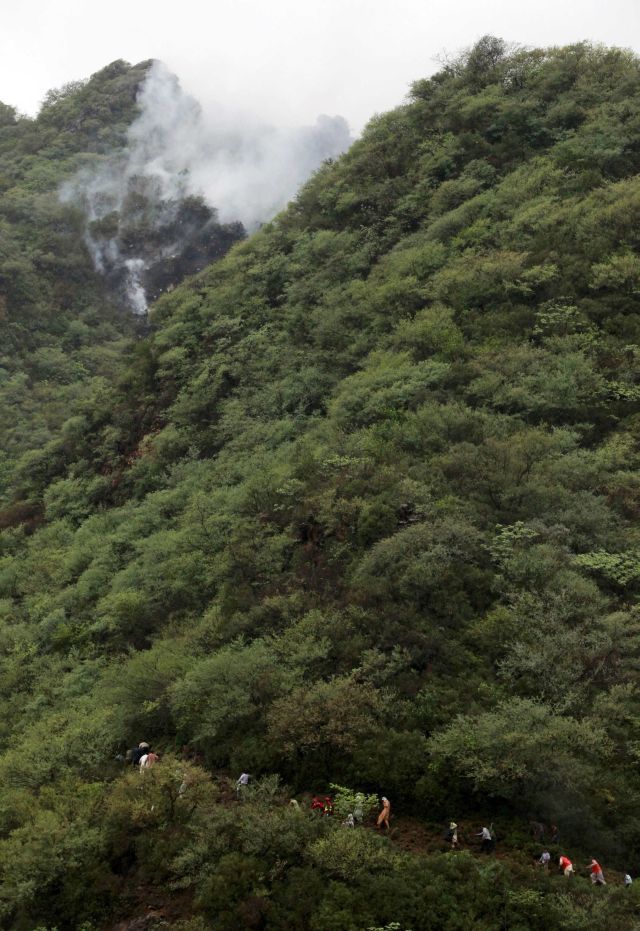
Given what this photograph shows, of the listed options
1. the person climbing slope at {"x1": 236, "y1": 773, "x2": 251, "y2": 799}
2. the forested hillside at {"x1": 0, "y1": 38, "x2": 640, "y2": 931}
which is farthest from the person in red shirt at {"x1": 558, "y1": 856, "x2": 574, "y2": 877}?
the person climbing slope at {"x1": 236, "y1": 773, "x2": 251, "y2": 799}

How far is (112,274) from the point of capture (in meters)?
74.2

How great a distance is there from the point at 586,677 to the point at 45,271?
62956 millimetres

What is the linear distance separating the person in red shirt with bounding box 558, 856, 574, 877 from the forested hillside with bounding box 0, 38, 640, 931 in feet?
2.16

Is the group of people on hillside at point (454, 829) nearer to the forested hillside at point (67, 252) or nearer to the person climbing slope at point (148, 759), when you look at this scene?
the person climbing slope at point (148, 759)

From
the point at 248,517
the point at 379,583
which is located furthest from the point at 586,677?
the point at 248,517

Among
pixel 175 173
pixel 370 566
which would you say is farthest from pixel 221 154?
pixel 370 566

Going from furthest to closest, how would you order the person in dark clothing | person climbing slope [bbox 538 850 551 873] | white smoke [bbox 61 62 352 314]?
1. white smoke [bbox 61 62 352 314]
2. the person in dark clothing
3. person climbing slope [bbox 538 850 551 873]

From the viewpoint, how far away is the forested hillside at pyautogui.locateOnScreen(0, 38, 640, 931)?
14.1 m

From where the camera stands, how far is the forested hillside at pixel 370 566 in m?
14.1

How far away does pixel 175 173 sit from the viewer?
86.1 metres

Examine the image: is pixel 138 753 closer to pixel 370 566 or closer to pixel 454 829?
pixel 370 566

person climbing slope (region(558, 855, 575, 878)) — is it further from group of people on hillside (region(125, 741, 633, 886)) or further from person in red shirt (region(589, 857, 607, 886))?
person in red shirt (region(589, 857, 607, 886))

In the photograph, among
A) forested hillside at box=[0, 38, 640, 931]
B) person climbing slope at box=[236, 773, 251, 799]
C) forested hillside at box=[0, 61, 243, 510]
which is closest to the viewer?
forested hillside at box=[0, 38, 640, 931]

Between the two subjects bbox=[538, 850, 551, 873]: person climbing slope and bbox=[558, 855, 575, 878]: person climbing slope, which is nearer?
bbox=[558, 855, 575, 878]: person climbing slope
